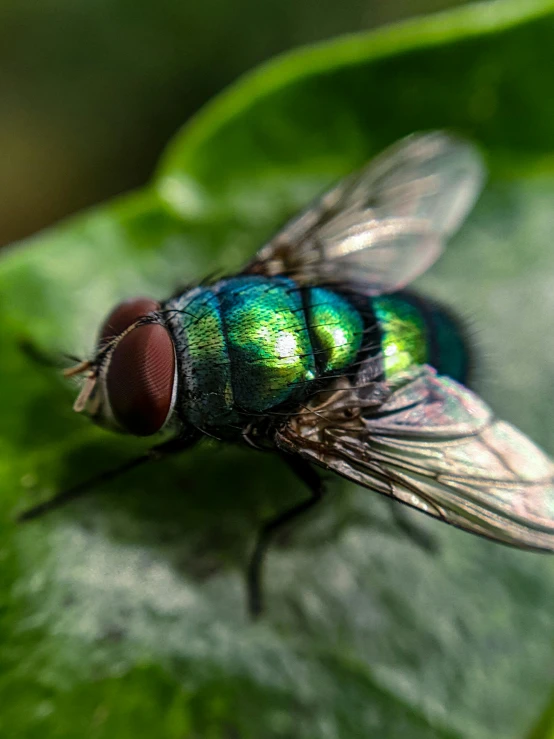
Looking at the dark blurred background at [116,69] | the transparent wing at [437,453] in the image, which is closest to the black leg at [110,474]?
the transparent wing at [437,453]

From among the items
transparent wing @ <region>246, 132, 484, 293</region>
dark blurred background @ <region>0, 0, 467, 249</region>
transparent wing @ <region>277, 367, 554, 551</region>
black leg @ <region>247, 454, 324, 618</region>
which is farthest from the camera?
dark blurred background @ <region>0, 0, 467, 249</region>

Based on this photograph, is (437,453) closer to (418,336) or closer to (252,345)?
(418,336)

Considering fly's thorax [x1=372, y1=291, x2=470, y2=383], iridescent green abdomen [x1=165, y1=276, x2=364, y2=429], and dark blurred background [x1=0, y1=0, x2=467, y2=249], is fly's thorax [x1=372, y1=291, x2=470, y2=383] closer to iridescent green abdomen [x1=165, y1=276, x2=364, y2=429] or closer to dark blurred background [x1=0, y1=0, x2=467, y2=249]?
iridescent green abdomen [x1=165, y1=276, x2=364, y2=429]

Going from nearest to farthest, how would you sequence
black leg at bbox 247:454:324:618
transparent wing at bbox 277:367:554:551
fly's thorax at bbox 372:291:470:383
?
transparent wing at bbox 277:367:554:551 < black leg at bbox 247:454:324:618 < fly's thorax at bbox 372:291:470:383

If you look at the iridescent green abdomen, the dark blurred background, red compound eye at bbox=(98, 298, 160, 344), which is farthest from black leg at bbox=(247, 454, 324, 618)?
the dark blurred background

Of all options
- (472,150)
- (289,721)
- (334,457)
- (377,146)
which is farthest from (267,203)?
(289,721)
